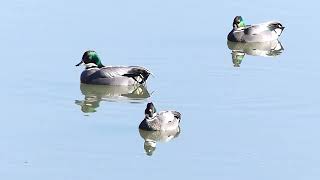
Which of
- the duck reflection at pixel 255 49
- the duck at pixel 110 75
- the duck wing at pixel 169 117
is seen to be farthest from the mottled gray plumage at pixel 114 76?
the duck wing at pixel 169 117

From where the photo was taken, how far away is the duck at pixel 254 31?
2269 cm

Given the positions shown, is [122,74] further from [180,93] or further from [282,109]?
[282,109]

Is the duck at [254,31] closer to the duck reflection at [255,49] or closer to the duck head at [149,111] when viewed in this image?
the duck reflection at [255,49]

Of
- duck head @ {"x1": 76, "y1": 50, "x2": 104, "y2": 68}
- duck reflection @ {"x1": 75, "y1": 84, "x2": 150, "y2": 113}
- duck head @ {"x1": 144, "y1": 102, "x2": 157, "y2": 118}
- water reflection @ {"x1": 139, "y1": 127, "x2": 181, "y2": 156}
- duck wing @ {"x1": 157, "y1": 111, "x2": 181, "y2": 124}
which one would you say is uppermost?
duck head @ {"x1": 76, "y1": 50, "x2": 104, "y2": 68}

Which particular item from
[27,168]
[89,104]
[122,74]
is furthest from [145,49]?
[27,168]

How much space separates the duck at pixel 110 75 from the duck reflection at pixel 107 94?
9 cm

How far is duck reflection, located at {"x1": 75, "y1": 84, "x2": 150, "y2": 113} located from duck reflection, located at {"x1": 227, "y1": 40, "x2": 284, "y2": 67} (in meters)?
2.58

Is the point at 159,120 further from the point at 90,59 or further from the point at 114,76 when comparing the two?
the point at 90,59

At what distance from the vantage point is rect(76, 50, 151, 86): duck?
19.2m

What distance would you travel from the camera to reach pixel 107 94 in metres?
18.8

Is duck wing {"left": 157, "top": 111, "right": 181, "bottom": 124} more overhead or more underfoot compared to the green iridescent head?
more underfoot

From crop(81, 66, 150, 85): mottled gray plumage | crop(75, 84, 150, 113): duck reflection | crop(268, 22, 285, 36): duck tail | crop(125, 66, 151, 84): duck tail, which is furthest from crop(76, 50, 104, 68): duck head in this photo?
crop(268, 22, 285, 36): duck tail

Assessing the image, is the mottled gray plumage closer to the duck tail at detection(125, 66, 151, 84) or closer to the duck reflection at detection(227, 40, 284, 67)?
the duck tail at detection(125, 66, 151, 84)

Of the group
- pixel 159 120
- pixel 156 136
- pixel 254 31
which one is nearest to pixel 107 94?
pixel 159 120
